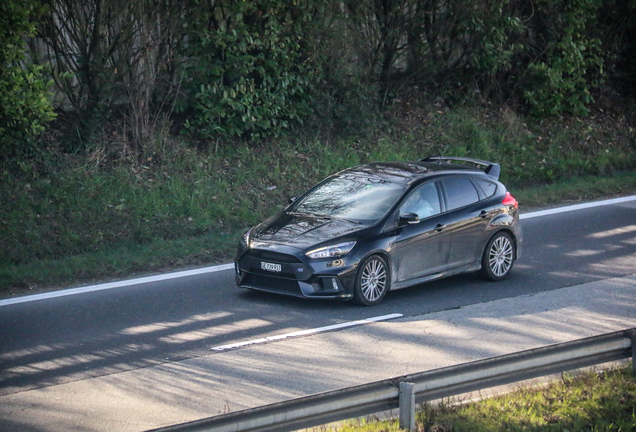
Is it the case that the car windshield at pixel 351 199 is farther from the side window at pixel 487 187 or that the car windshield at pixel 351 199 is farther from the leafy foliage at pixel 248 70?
the leafy foliage at pixel 248 70

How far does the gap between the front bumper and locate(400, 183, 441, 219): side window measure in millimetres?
1281

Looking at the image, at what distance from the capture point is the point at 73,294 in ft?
31.8

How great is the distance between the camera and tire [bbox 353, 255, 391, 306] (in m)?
8.82

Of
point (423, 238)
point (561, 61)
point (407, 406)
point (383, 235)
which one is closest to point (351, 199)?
point (383, 235)

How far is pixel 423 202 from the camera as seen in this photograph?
9.65 metres

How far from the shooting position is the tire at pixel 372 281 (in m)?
8.82

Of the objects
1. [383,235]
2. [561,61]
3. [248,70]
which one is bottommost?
[383,235]

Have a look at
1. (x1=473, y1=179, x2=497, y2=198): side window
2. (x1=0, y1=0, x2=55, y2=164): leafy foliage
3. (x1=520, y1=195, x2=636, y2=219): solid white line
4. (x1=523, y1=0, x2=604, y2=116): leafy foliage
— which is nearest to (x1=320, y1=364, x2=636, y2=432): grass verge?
(x1=473, y1=179, x2=497, y2=198): side window

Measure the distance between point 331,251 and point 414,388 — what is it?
3966mm

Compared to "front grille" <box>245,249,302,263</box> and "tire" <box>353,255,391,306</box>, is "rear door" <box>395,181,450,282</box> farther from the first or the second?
"front grille" <box>245,249,302,263</box>

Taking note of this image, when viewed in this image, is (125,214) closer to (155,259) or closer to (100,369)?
(155,259)

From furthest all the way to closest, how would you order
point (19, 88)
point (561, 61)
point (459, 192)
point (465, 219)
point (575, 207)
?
1. point (561, 61)
2. point (575, 207)
3. point (19, 88)
4. point (459, 192)
5. point (465, 219)

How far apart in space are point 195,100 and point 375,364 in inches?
424

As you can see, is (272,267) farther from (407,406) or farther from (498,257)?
(407,406)
